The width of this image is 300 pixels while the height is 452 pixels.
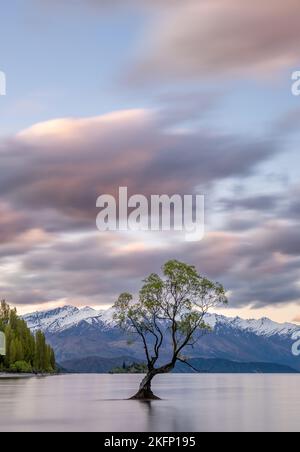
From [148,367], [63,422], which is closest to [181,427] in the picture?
[63,422]

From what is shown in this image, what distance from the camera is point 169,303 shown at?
95.6m

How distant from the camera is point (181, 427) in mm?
68875

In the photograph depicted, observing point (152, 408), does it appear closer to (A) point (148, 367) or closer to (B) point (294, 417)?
(A) point (148, 367)

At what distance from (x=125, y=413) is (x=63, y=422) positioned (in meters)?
9.95

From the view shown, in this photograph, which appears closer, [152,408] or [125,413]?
[125,413]

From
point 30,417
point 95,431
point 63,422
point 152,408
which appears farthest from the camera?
point 152,408

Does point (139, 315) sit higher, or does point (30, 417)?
point (139, 315)

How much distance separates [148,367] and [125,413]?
11.2 meters
